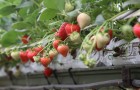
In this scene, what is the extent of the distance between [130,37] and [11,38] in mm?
760

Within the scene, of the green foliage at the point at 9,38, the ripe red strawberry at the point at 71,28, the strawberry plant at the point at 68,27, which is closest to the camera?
the strawberry plant at the point at 68,27

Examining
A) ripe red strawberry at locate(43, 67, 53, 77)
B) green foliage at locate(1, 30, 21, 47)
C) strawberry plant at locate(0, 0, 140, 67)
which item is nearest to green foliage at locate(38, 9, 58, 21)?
strawberry plant at locate(0, 0, 140, 67)

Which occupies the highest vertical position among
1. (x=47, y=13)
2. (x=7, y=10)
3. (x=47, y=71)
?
(x=7, y=10)

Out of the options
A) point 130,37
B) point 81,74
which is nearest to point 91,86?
point 81,74

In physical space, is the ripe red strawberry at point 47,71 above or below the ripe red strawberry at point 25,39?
below

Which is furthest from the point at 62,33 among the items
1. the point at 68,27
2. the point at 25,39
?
the point at 25,39

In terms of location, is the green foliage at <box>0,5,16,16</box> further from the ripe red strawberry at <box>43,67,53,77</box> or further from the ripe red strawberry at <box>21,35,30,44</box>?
the ripe red strawberry at <box>43,67,53,77</box>

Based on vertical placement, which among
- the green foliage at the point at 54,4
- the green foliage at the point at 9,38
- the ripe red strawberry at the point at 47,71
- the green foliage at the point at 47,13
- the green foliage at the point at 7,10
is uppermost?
the green foliage at the point at 7,10

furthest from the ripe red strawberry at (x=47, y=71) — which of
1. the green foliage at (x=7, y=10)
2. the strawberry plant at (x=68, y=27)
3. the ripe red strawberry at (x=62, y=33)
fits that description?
the ripe red strawberry at (x=62, y=33)

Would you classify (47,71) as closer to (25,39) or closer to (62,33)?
(25,39)

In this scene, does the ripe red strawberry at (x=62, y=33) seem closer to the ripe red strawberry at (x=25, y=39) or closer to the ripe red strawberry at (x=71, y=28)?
the ripe red strawberry at (x=71, y=28)

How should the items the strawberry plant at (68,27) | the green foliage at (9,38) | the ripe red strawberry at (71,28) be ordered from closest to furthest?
the strawberry plant at (68,27), the ripe red strawberry at (71,28), the green foliage at (9,38)

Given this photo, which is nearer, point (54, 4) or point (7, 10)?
point (54, 4)

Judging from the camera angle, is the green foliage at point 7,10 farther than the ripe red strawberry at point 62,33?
Yes
